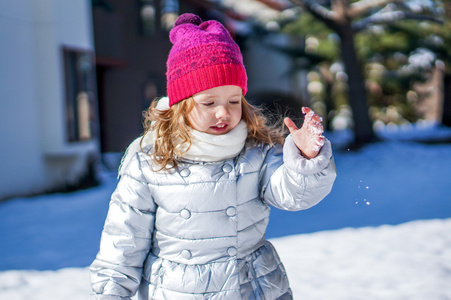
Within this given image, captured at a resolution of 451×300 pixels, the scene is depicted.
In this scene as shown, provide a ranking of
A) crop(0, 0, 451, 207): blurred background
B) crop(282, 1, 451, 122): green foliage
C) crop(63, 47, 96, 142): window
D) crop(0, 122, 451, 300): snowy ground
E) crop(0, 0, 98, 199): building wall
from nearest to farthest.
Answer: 1. crop(0, 122, 451, 300): snowy ground
2. crop(0, 0, 98, 199): building wall
3. crop(0, 0, 451, 207): blurred background
4. crop(63, 47, 96, 142): window
5. crop(282, 1, 451, 122): green foliage

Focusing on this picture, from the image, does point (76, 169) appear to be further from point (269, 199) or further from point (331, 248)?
point (269, 199)

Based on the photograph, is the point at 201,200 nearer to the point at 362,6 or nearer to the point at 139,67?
the point at 362,6

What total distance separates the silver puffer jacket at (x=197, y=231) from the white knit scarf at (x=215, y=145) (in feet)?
0.10

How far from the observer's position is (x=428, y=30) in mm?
11414

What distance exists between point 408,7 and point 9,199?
28.7 feet

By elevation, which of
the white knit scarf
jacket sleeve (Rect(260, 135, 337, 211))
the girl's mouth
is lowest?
jacket sleeve (Rect(260, 135, 337, 211))

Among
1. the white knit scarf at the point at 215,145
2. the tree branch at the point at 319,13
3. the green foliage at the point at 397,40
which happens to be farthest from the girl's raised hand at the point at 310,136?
the green foliage at the point at 397,40

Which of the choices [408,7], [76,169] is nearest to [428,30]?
[408,7]

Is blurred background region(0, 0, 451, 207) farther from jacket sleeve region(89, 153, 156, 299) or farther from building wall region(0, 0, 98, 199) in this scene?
jacket sleeve region(89, 153, 156, 299)

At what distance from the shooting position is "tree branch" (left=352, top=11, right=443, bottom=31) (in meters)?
10.8

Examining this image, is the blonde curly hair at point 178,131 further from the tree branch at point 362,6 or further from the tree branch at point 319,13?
the tree branch at point 362,6

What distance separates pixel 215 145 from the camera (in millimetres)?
1609

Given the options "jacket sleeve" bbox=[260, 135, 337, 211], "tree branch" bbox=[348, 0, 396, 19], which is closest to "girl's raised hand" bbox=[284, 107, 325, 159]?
"jacket sleeve" bbox=[260, 135, 337, 211]

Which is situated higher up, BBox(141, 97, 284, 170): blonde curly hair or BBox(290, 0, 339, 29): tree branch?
BBox(290, 0, 339, 29): tree branch
